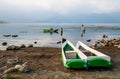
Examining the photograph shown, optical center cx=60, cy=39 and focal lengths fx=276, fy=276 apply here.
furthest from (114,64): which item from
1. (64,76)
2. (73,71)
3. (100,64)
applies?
(64,76)

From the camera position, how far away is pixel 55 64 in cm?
1742

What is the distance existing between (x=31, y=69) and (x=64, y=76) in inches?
103

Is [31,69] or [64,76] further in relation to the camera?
[31,69]

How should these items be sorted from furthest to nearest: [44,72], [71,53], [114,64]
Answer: [71,53] < [114,64] < [44,72]

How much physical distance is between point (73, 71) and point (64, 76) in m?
1.56

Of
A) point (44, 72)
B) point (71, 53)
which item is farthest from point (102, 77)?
point (71, 53)

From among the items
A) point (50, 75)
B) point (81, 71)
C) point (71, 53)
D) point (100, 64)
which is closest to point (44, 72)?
point (50, 75)

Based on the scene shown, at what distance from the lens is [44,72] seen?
580 inches

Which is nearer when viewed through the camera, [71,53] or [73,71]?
[73,71]

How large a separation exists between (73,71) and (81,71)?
435 millimetres

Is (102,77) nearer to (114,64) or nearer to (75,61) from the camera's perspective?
(75,61)

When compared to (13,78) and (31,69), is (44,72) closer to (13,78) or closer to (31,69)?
(31,69)

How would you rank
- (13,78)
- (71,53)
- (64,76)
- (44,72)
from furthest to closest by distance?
(71,53) < (44,72) < (64,76) < (13,78)

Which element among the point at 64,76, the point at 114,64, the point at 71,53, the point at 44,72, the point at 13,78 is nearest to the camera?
the point at 13,78
